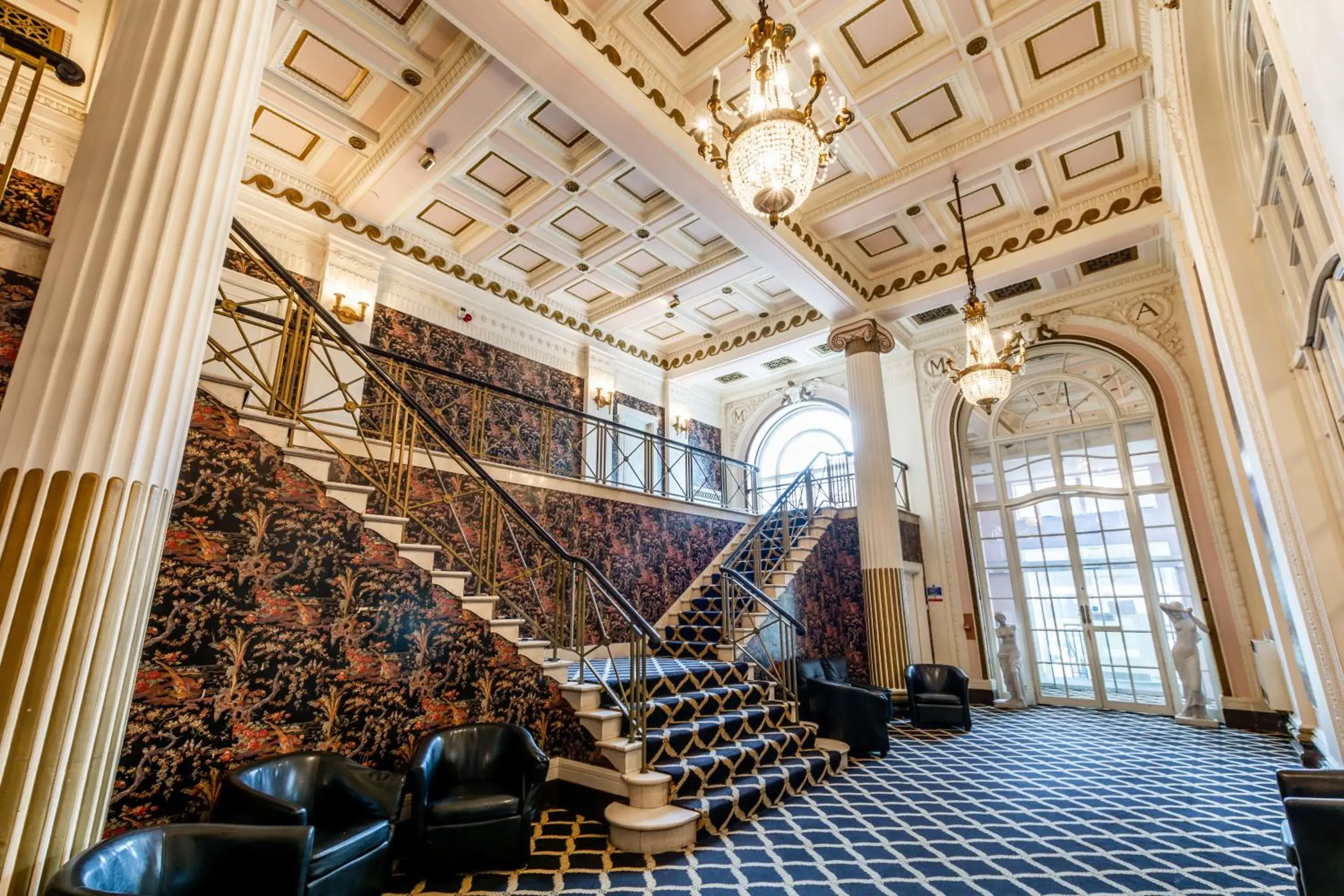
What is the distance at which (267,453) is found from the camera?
335 cm

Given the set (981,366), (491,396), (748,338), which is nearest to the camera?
(981,366)

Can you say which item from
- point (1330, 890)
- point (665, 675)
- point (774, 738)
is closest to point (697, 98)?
point (665, 675)

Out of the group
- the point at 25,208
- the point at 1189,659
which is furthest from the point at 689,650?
the point at 25,208

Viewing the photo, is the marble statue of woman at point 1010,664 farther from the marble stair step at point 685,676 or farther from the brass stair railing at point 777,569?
the marble stair step at point 685,676

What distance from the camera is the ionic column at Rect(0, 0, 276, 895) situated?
1.80m

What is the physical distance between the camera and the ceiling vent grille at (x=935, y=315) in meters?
9.80

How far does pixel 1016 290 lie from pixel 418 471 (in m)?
9.17

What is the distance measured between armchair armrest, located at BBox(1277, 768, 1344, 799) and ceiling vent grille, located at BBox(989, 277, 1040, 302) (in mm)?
7756

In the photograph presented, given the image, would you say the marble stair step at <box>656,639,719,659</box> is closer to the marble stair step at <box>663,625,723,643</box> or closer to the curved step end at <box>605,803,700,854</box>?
the marble stair step at <box>663,625,723,643</box>

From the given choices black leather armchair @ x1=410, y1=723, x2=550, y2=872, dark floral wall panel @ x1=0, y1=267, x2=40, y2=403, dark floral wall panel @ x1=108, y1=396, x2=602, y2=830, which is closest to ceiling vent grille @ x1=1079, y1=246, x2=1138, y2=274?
black leather armchair @ x1=410, y1=723, x2=550, y2=872

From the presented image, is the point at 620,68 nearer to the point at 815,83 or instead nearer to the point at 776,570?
the point at 815,83

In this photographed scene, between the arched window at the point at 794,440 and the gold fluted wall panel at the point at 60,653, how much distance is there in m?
10.6

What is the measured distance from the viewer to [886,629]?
26.1 ft

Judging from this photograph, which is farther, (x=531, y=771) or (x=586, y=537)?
(x=586, y=537)
